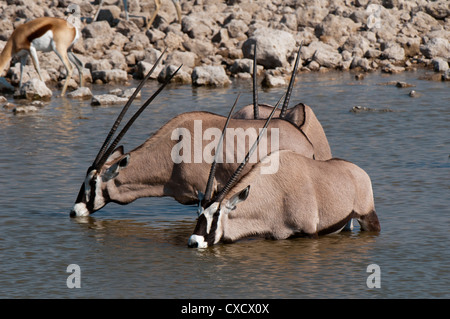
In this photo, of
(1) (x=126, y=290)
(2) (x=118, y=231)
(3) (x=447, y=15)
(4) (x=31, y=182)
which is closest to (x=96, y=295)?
(1) (x=126, y=290)

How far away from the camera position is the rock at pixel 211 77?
19.1 metres

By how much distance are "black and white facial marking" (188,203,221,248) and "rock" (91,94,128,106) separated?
9692 mm

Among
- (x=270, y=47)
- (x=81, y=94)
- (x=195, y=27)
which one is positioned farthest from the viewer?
(x=195, y=27)

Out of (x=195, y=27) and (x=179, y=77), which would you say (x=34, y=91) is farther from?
(x=195, y=27)

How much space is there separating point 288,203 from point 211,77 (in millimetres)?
11863

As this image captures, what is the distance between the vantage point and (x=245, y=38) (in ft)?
75.2

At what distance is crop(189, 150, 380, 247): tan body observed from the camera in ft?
24.6

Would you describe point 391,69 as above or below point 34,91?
above

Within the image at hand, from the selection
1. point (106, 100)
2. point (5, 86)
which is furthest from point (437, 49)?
point (5, 86)

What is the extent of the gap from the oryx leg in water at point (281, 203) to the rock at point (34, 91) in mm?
10716

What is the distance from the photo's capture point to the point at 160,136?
876cm

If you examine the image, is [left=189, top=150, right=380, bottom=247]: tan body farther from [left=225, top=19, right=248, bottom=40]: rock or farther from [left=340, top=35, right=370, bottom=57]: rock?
[left=225, top=19, right=248, bottom=40]: rock
